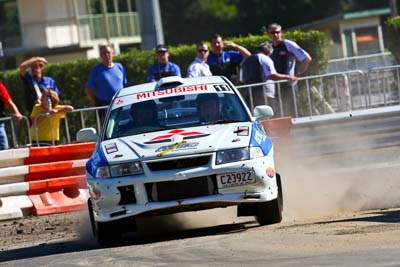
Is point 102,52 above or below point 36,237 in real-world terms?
above

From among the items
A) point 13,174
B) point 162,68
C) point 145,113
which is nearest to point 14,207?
point 13,174

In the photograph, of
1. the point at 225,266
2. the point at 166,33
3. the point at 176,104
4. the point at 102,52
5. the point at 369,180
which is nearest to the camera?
the point at 225,266

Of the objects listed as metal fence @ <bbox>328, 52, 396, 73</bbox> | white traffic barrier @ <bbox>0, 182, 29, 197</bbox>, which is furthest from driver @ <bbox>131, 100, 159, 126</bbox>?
metal fence @ <bbox>328, 52, 396, 73</bbox>

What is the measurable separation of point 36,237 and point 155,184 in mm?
2804

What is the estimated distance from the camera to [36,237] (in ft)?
46.5

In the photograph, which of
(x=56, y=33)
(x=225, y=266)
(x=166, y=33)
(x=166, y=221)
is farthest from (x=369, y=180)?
(x=166, y=33)

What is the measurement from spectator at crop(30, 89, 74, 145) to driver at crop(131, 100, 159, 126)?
4917 millimetres

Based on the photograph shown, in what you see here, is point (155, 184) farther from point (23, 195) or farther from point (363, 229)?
point (23, 195)

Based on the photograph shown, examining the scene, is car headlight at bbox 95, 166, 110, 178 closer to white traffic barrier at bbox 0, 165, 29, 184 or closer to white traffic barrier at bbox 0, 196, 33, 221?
white traffic barrier at bbox 0, 196, 33, 221

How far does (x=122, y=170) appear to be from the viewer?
11945 mm

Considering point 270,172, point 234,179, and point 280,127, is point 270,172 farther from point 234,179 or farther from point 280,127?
point 280,127

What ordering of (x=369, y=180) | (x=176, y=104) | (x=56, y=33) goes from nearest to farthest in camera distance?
(x=176, y=104)
(x=369, y=180)
(x=56, y=33)

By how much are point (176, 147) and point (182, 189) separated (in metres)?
0.43

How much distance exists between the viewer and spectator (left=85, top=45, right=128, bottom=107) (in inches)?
742
